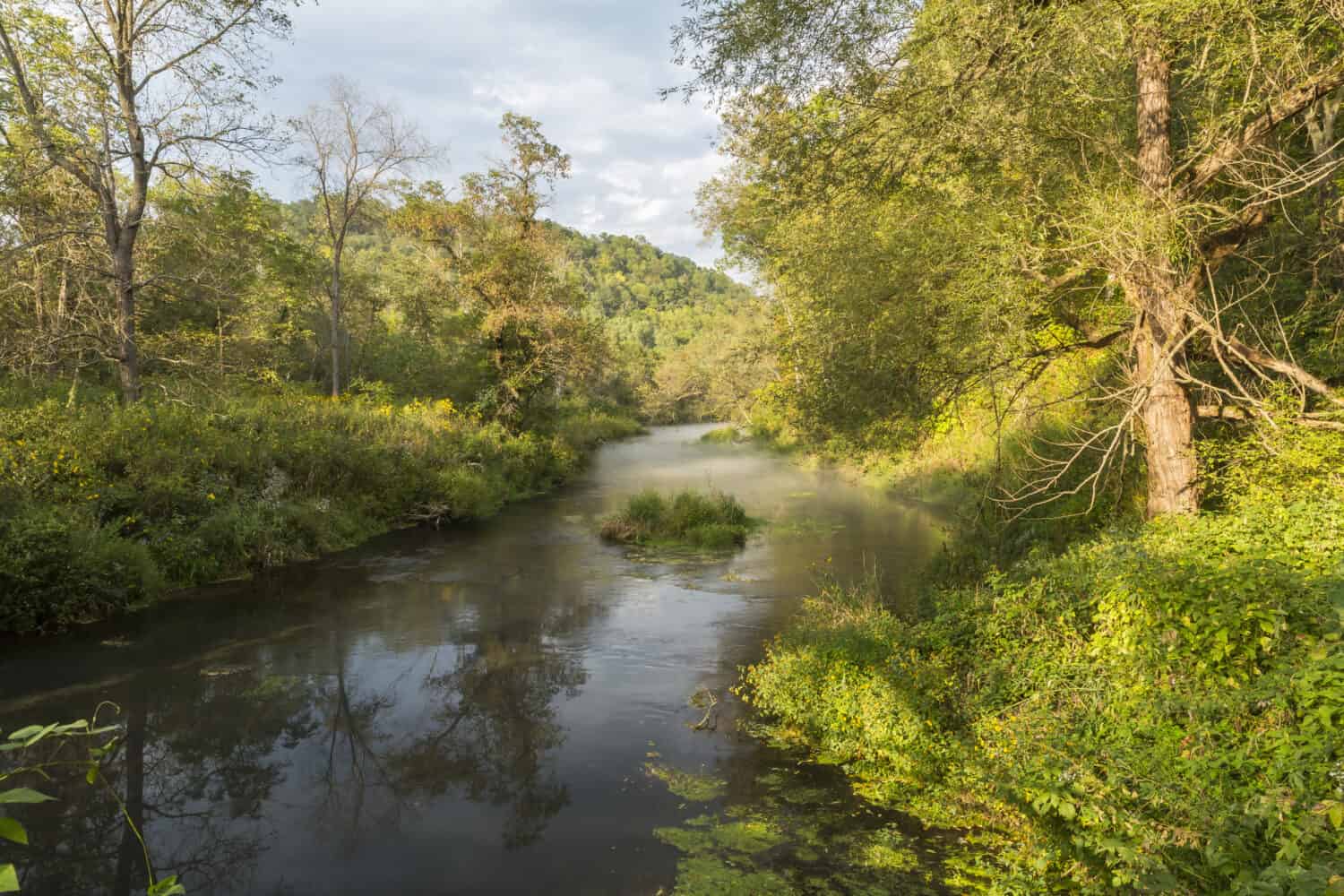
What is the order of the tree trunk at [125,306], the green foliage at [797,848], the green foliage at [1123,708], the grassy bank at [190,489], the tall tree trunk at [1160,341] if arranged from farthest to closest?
1. the tree trunk at [125,306]
2. the grassy bank at [190,489]
3. the tall tree trunk at [1160,341]
4. the green foliage at [797,848]
5. the green foliage at [1123,708]

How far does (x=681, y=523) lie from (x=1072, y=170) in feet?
39.7

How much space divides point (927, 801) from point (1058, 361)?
33.9 feet

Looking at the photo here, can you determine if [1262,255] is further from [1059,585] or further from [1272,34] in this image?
[1059,585]

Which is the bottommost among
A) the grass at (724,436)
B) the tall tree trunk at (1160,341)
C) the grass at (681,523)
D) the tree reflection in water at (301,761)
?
the tree reflection in water at (301,761)

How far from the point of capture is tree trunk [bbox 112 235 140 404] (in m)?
14.3

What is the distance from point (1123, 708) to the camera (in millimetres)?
5902

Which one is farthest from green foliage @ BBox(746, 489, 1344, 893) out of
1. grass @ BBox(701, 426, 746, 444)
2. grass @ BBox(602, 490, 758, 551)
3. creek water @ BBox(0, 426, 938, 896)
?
grass @ BBox(701, 426, 746, 444)

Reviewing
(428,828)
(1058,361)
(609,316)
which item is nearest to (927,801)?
(428,828)

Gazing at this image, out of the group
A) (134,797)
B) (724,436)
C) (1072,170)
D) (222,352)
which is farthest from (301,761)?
(724,436)

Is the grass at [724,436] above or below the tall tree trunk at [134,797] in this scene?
above

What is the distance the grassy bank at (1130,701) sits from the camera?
4469 mm

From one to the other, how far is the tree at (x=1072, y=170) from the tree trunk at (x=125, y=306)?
11.7 meters

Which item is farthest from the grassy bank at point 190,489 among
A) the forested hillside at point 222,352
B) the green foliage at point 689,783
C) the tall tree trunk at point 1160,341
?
the tall tree trunk at point 1160,341

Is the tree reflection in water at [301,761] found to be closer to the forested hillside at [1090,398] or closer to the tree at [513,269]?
the forested hillside at [1090,398]
